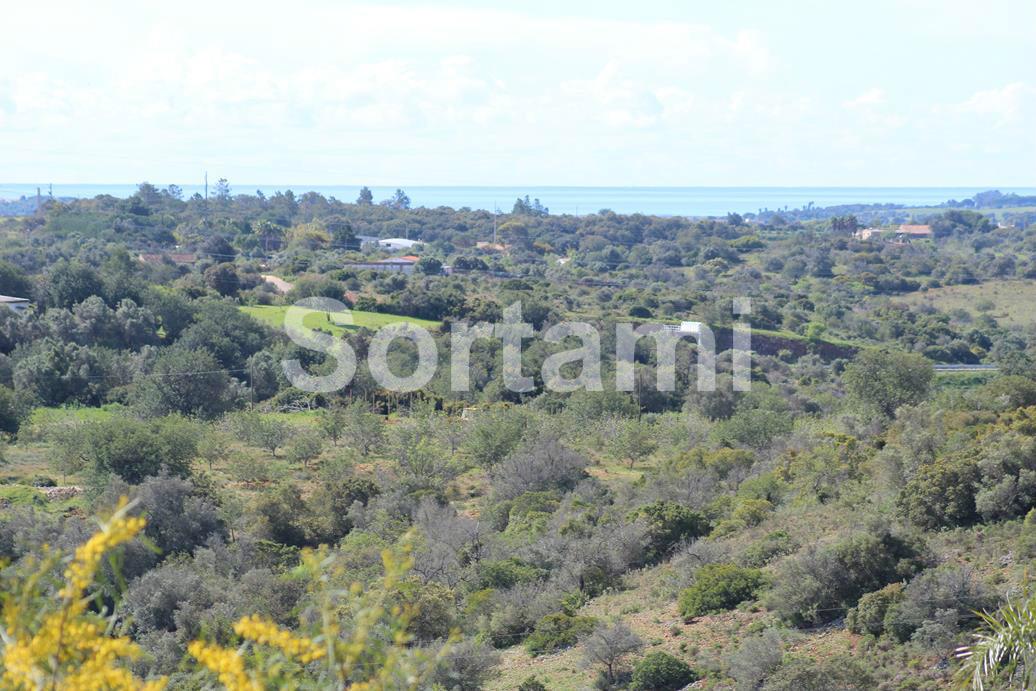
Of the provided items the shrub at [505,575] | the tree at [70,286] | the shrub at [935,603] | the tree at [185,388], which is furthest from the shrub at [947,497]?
the tree at [70,286]

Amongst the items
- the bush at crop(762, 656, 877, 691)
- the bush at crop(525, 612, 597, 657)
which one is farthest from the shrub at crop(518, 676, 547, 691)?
Answer: the bush at crop(762, 656, 877, 691)

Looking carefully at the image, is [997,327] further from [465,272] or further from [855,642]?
[855,642]

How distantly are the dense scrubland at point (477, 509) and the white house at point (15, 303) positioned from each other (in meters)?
0.51

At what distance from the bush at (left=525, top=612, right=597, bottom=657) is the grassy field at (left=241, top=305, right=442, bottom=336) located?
2429 centimetres

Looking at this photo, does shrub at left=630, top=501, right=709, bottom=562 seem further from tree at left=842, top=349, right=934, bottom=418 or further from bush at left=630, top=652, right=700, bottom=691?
tree at left=842, top=349, right=934, bottom=418

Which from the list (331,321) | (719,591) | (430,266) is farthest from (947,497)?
(430,266)

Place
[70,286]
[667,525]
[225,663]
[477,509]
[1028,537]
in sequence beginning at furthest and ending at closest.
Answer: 1. [70,286]
2. [477,509]
3. [667,525]
4. [1028,537]
5. [225,663]

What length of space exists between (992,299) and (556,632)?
175 feet

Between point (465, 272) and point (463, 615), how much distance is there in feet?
157

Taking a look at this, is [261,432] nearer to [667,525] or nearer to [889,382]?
[667,525]

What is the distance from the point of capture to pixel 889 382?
25281 millimetres

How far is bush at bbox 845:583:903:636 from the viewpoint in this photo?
1138cm

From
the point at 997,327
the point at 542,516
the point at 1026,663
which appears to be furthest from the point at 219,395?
the point at 997,327

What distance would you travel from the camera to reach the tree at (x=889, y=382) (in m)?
25.2
